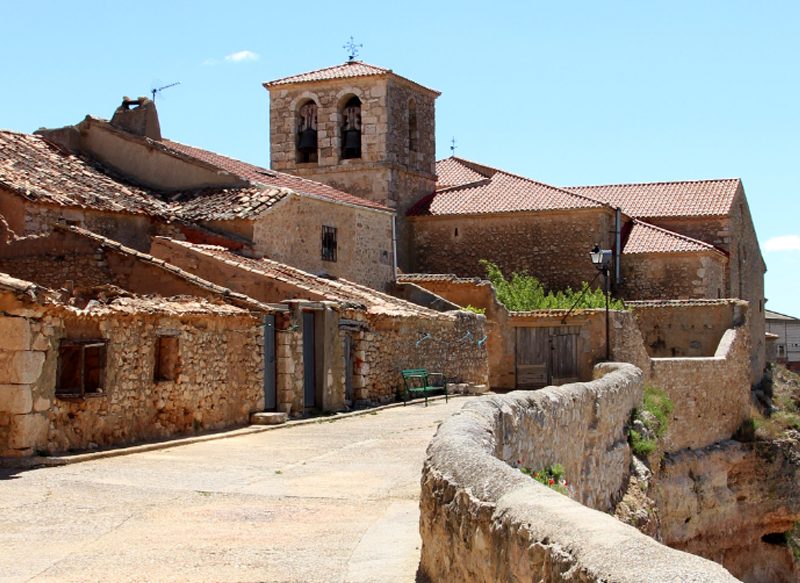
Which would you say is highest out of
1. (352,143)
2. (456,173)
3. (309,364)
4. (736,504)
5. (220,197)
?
(352,143)

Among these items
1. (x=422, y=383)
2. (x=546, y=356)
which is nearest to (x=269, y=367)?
(x=422, y=383)

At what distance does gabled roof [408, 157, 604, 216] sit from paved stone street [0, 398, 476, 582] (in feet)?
77.8

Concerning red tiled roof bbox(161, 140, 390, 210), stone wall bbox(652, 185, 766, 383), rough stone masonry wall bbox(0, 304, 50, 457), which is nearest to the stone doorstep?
rough stone masonry wall bbox(0, 304, 50, 457)

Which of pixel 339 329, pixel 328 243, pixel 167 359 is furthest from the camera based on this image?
pixel 328 243

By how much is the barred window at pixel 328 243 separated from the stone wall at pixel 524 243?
905 cm

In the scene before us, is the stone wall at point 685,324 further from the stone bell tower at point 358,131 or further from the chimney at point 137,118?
the chimney at point 137,118

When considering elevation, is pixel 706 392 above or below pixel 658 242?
below

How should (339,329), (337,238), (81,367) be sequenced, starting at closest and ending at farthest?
(81,367), (339,329), (337,238)

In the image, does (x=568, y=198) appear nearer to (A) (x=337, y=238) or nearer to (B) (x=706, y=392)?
(A) (x=337, y=238)

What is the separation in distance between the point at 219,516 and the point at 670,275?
92.7 feet

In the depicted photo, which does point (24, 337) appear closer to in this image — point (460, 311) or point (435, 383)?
point (435, 383)

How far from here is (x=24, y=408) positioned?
1220cm

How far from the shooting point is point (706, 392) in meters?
26.8

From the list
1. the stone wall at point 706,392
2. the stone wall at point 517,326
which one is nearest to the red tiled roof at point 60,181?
the stone wall at point 517,326
